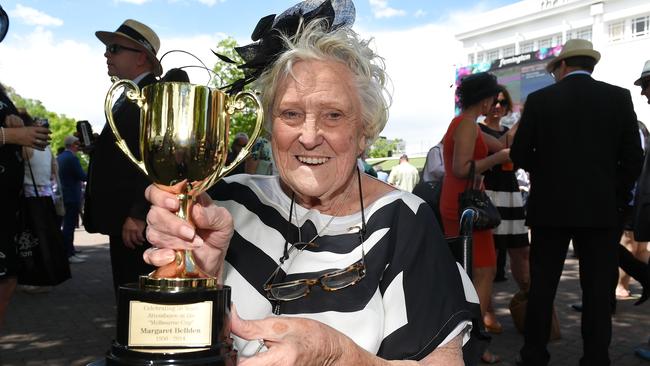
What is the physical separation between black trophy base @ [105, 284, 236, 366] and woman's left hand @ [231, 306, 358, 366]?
0.07m

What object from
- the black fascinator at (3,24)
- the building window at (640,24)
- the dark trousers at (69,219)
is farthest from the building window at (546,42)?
the black fascinator at (3,24)

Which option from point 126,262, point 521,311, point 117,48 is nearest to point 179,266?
point 126,262

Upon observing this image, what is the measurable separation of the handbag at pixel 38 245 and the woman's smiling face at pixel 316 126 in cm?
257

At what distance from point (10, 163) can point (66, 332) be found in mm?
2448

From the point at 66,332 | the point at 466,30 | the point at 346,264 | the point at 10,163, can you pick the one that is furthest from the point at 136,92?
the point at 466,30

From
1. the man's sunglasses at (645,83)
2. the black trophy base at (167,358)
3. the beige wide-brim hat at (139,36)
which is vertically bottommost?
the black trophy base at (167,358)

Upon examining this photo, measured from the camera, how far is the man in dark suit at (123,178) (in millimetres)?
3553

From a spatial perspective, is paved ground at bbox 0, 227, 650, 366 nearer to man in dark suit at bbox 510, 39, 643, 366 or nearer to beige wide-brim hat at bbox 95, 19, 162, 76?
man in dark suit at bbox 510, 39, 643, 366

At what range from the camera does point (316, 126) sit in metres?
1.90

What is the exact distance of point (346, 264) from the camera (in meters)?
1.85

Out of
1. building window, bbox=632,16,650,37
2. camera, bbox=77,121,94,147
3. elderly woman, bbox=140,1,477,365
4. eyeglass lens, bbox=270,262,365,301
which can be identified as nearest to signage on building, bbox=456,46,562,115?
building window, bbox=632,16,650,37

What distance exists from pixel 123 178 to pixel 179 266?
2486 millimetres

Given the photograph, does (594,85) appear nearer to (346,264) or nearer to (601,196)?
(601,196)

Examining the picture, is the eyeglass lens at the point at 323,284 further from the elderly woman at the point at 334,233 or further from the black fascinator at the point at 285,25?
the black fascinator at the point at 285,25
